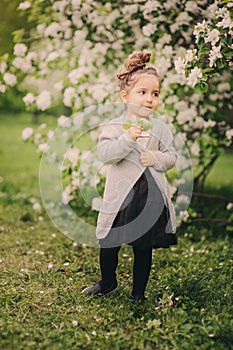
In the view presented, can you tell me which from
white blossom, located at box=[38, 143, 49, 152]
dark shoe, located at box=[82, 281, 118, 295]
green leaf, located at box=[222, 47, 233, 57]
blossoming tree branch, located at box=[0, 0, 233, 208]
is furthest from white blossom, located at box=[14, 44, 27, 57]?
dark shoe, located at box=[82, 281, 118, 295]

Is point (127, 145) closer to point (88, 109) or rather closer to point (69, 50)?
point (88, 109)

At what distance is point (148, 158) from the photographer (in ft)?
11.0

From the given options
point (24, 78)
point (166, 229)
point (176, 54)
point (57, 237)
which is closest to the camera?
point (166, 229)

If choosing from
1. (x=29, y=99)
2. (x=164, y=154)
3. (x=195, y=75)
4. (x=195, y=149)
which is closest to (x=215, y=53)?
(x=195, y=75)

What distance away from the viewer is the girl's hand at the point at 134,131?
3.28 metres

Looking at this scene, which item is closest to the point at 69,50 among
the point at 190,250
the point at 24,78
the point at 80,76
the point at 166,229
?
the point at 80,76

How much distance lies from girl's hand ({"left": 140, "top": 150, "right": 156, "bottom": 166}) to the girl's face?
0.24 meters

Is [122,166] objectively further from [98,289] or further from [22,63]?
[22,63]

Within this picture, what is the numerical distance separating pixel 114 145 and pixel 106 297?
107 centimetres

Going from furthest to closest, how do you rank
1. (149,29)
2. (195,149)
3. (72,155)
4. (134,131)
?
(195,149), (72,155), (149,29), (134,131)

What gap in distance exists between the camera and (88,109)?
4.99 metres

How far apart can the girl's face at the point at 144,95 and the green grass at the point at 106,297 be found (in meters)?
1.20

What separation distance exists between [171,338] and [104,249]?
28.6 inches

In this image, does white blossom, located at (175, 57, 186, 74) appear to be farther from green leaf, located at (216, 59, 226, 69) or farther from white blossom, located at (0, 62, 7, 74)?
white blossom, located at (0, 62, 7, 74)
